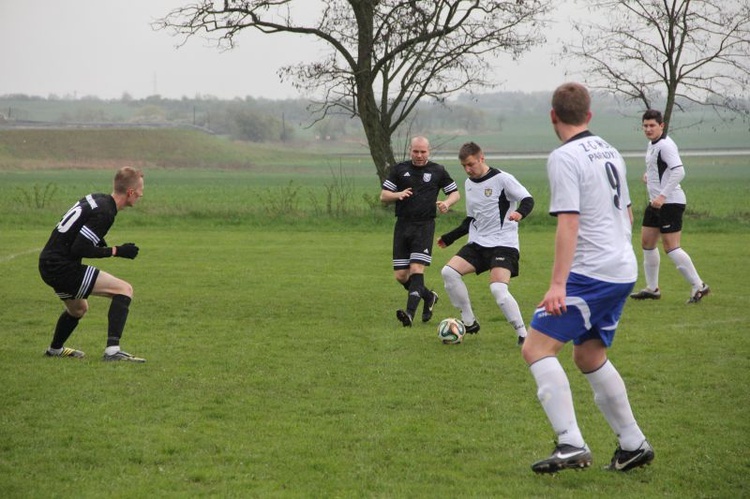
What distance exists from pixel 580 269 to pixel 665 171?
7482 mm

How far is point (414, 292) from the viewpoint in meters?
11.0

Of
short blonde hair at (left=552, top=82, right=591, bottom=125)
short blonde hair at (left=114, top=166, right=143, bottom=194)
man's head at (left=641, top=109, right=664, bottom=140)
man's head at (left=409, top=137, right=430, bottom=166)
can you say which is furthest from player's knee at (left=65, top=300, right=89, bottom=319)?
man's head at (left=641, top=109, right=664, bottom=140)

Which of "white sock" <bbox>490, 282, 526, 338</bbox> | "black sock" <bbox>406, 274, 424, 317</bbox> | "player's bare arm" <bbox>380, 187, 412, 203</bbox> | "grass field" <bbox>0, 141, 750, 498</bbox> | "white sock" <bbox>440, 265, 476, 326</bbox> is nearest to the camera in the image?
"grass field" <bbox>0, 141, 750, 498</bbox>

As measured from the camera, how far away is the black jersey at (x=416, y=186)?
36.6 feet

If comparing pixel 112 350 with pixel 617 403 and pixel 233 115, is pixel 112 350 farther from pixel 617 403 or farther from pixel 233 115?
pixel 233 115

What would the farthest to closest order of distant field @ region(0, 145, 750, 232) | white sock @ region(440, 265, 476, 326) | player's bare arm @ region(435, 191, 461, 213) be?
1. distant field @ region(0, 145, 750, 232)
2. player's bare arm @ region(435, 191, 461, 213)
3. white sock @ region(440, 265, 476, 326)

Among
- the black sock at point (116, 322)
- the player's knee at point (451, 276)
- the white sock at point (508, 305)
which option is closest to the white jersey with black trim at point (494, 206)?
the player's knee at point (451, 276)

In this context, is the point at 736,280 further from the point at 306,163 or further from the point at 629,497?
the point at 306,163

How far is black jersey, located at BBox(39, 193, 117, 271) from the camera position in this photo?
27.9 feet

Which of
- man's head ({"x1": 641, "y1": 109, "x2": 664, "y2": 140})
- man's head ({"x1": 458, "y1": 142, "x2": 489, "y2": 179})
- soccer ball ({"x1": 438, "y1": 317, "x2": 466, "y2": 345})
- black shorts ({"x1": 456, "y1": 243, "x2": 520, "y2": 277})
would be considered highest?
man's head ({"x1": 641, "y1": 109, "x2": 664, "y2": 140})

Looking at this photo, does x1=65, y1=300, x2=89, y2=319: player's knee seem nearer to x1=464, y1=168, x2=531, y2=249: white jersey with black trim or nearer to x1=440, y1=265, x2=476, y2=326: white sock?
x1=440, y1=265, x2=476, y2=326: white sock

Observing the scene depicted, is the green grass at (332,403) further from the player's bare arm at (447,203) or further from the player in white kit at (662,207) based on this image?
the player's bare arm at (447,203)

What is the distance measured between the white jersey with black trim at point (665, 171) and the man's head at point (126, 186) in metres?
6.69

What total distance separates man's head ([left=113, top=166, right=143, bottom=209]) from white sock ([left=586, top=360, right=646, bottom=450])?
4480 millimetres
